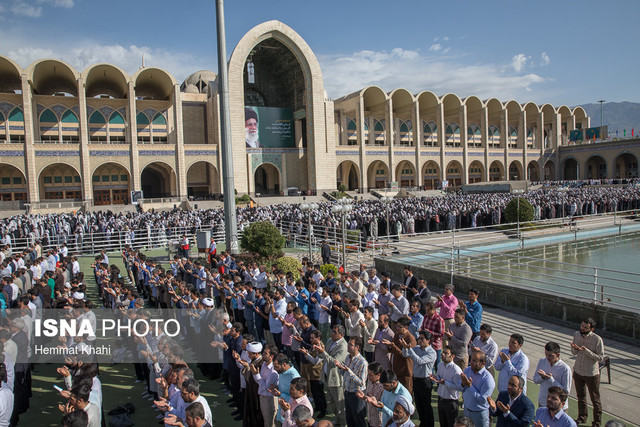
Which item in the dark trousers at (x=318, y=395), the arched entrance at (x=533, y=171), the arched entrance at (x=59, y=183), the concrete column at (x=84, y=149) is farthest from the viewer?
the arched entrance at (x=533, y=171)

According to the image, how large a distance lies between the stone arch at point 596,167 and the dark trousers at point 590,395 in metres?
60.0

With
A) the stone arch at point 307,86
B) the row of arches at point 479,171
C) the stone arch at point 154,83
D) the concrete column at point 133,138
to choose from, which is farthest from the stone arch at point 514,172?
the concrete column at point 133,138

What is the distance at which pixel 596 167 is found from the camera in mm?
57188

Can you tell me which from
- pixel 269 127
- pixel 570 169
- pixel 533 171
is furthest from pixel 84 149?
pixel 570 169

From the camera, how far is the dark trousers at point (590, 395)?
15.7 feet

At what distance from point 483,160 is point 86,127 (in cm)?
4115

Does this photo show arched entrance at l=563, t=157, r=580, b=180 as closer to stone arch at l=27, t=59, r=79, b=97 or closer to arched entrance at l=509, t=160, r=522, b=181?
arched entrance at l=509, t=160, r=522, b=181

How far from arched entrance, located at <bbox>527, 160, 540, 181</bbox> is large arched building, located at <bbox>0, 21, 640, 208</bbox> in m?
4.79

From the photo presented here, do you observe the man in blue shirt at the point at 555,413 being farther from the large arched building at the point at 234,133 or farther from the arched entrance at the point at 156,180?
the arched entrance at the point at 156,180

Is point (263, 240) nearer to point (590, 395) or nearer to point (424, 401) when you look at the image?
point (424, 401)

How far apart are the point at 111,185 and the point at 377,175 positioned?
2754cm

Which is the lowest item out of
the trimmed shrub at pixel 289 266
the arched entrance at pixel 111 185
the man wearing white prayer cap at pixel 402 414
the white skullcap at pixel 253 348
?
the trimmed shrub at pixel 289 266

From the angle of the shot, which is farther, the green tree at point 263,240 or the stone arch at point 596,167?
the stone arch at point 596,167

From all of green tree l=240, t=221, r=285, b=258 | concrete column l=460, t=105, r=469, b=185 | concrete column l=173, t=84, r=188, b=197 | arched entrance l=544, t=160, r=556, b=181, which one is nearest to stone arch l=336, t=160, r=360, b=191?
concrete column l=460, t=105, r=469, b=185
